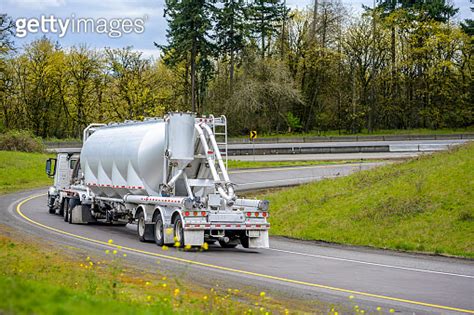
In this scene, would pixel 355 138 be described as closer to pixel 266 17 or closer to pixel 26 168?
pixel 266 17

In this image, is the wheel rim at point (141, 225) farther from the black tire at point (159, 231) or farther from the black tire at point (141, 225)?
the black tire at point (159, 231)

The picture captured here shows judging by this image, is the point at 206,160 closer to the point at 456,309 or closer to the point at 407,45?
the point at 456,309

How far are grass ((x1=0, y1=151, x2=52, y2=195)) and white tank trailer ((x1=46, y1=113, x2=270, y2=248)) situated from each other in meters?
25.2

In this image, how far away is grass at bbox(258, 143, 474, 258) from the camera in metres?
21.8

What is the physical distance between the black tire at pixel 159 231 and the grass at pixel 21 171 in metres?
29.3

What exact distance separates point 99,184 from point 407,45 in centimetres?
6032

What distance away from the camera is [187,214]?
18.9 metres

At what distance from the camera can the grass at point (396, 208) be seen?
21844 millimetres

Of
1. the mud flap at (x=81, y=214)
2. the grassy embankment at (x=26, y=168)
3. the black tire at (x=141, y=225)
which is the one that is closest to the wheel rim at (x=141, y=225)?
the black tire at (x=141, y=225)

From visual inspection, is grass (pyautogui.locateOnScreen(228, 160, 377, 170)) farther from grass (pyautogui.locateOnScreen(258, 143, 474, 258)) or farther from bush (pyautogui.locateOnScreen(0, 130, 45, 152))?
grass (pyautogui.locateOnScreen(258, 143, 474, 258))

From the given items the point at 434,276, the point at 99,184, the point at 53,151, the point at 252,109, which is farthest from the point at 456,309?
the point at 252,109

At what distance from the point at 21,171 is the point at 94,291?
4718 cm

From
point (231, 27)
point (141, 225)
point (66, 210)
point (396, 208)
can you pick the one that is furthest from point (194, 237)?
point (231, 27)

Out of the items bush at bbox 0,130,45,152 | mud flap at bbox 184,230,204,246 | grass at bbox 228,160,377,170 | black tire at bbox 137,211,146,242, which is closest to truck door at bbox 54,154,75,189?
black tire at bbox 137,211,146,242
